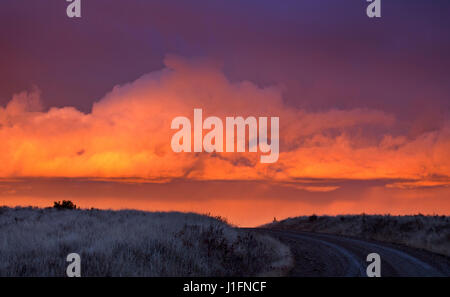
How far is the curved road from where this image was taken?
47.6 ft

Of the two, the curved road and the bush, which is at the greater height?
the bush

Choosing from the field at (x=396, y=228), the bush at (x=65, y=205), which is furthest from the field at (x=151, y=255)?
the bush at (x=65, y=205)

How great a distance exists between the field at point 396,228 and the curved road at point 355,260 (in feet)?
9.23

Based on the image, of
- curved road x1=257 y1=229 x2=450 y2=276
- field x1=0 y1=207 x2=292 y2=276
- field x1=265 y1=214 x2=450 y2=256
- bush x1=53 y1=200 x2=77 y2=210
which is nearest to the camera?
field x1=0 y1=207 x2=292 y2=276

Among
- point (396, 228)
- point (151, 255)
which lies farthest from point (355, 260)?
point (396, 228)

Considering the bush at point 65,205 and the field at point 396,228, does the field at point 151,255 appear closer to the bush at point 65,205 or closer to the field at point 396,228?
the field at point 396,228

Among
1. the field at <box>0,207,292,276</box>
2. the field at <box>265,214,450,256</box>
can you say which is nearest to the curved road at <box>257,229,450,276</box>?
the field at <box>0,207,292,276</box>

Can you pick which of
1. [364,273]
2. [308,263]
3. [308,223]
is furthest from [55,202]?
[364,273]

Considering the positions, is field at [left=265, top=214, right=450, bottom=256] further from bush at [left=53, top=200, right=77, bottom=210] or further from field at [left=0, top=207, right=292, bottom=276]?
bush at [left=53, top=200, right=77, bottom=210]

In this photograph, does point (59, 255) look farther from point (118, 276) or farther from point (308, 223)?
point (308, 223)

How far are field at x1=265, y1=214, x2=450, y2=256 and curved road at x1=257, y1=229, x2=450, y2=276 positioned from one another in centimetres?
281

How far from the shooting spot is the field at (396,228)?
23.4 m

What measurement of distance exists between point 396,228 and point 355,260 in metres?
14.1
